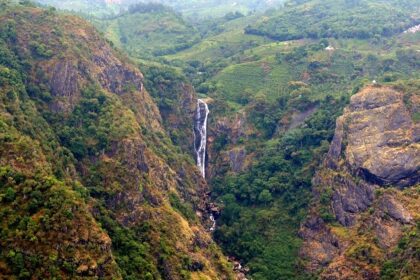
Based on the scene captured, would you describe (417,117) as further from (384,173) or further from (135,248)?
(135,248)

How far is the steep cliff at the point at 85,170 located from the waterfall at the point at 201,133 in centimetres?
762

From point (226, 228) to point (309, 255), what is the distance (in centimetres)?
1215

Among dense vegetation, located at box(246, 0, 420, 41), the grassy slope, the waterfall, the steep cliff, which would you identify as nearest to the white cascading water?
the waterfall

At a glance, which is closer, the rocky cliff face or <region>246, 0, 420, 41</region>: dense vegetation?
the rocky cliff face

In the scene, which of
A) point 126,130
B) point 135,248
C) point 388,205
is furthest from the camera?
point 126,130

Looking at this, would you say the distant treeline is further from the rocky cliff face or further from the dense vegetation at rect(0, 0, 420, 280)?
the rocky cliff face

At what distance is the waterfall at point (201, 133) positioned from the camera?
300 feet

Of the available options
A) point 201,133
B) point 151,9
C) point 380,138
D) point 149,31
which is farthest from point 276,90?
point 151,9

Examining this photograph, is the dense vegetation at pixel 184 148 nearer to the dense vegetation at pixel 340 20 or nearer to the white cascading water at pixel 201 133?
the dense vegetation at pixel 340 20

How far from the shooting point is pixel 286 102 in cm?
9631

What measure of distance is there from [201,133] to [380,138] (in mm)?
32153

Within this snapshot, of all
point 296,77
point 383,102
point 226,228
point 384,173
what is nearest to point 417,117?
point 383,102

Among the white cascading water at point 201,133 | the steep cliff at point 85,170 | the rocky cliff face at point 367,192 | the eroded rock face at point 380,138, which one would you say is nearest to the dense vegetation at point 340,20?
the white cascading water at point 201,133

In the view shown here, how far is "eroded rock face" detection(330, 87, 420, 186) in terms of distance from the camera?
224 feet
